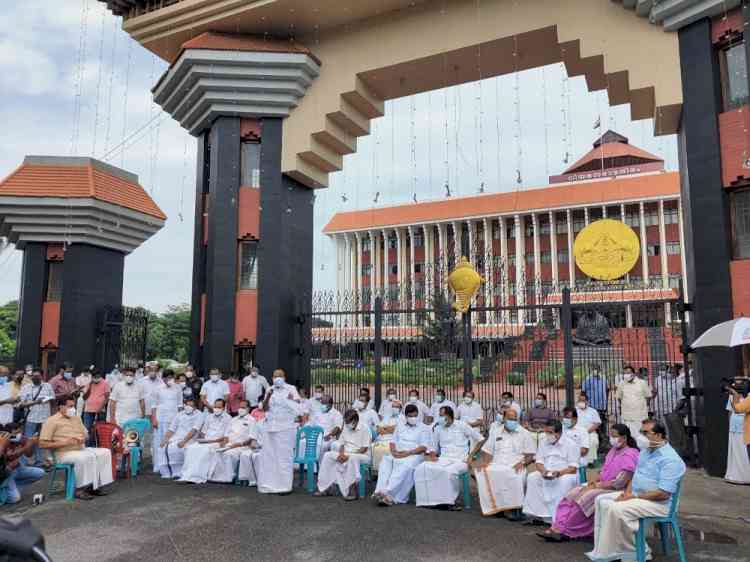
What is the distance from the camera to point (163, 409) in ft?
35.6

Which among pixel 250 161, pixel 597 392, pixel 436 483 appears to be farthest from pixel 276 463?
pixel 250 161

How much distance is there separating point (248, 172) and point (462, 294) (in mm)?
6031

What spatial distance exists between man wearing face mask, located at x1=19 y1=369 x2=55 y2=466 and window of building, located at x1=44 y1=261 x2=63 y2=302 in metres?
6.16

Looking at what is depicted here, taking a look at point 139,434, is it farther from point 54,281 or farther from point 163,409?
point 54,281

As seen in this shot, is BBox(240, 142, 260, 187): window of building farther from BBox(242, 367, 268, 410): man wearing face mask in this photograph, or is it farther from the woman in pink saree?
the woman in pink saree

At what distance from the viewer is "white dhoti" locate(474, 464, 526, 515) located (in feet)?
23.4

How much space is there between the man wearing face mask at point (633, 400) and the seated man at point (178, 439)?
736cm

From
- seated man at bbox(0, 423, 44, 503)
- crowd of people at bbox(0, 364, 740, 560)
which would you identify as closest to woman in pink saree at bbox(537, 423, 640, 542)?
A: crowd of people at bbox(0, 364, 740, 560)

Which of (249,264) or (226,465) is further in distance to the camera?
(249,264)

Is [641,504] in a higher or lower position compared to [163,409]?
lower

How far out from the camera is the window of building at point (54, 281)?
16781mm

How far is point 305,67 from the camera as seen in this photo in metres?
13.5

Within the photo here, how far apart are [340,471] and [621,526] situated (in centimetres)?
397

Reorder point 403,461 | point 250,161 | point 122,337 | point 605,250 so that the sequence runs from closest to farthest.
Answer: point 403,461
point 250,161
point 122,337
point 605,250
